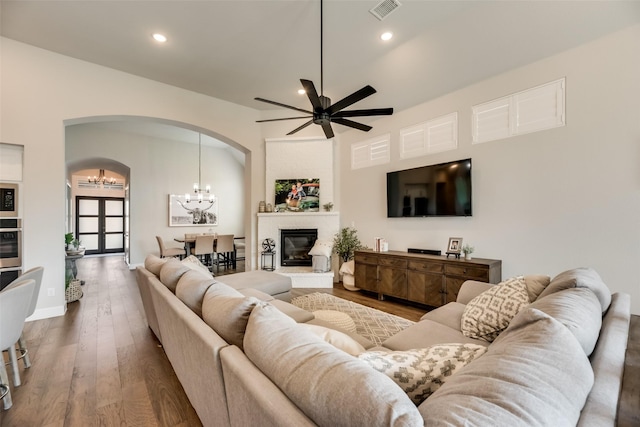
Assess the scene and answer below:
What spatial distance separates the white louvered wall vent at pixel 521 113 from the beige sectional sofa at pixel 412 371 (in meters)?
2.38

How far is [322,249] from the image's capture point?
5277 millimetres

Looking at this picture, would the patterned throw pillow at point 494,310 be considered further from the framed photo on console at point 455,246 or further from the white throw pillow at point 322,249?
→ the white throw pillow at point 322,249

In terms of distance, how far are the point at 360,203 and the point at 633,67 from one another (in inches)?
150

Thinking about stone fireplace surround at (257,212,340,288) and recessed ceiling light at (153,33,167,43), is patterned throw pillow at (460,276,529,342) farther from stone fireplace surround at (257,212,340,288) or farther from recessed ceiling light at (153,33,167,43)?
recessed ceiling light at (153,33,167,43)

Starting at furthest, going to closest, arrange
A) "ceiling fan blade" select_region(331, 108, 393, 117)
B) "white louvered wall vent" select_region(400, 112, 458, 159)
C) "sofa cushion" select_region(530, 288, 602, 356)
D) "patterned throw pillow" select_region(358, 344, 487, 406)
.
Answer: "white louvered wall vent" select_region(400, 112, 458, 159) < "ceiling fan blade" select_region(331, 108, 393, 117) < "sofa cushion" select_region(530, 288, 602, 356) < "patterned throw pillow" select_region(358, 344, 487, 406)

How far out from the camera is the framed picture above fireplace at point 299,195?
5.71 metres

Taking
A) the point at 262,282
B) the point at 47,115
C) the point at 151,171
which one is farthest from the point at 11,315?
the point at 151,171

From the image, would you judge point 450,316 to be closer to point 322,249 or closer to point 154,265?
point 154,265

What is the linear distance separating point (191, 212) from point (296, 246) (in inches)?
164

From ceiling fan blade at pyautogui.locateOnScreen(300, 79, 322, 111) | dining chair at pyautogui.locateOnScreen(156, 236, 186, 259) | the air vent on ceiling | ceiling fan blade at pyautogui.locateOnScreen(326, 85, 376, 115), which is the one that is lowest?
dining chair at pyautogui.locateOnScreen(156, 236, 186, 259)

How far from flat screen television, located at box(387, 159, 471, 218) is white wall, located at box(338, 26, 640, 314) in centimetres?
17

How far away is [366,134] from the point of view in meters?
5.30

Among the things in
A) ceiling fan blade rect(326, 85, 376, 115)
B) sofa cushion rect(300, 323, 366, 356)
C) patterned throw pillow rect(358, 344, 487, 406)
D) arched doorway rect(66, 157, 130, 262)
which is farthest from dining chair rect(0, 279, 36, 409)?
arched doorway rect(66, 157, 130, 262)

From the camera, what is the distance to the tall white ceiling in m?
2.87
